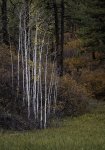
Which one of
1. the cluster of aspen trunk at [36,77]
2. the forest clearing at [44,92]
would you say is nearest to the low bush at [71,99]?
the forest clearing at [44,92]

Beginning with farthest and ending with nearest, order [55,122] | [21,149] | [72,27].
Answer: [72,27] → [55,122] → [21,149]

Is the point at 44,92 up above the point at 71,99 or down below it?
above

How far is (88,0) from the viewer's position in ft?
108

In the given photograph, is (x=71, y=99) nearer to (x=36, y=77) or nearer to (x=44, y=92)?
(x=44, y=92)

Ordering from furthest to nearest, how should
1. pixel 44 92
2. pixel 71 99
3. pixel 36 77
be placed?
pixel 71 99 < pixel 44 92 < pixel 36 77

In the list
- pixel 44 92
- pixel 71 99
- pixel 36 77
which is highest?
pixel 36 77

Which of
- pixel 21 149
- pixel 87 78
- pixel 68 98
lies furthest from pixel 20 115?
pixel 87 78

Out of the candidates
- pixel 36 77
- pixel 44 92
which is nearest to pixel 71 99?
pixel 44 92

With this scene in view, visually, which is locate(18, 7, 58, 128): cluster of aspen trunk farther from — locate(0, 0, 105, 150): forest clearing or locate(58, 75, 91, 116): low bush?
locate(58, 75, 91, 116): low bush

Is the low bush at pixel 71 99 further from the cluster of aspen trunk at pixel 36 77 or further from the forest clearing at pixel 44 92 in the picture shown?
the cluster of aspen trunk at pixel 36 77

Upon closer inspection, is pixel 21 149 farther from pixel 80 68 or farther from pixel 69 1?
pixel 80 68

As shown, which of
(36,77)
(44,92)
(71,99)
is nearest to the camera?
(36,77)

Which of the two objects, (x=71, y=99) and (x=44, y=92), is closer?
(x=44, y=92)

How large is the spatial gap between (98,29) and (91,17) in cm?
127
